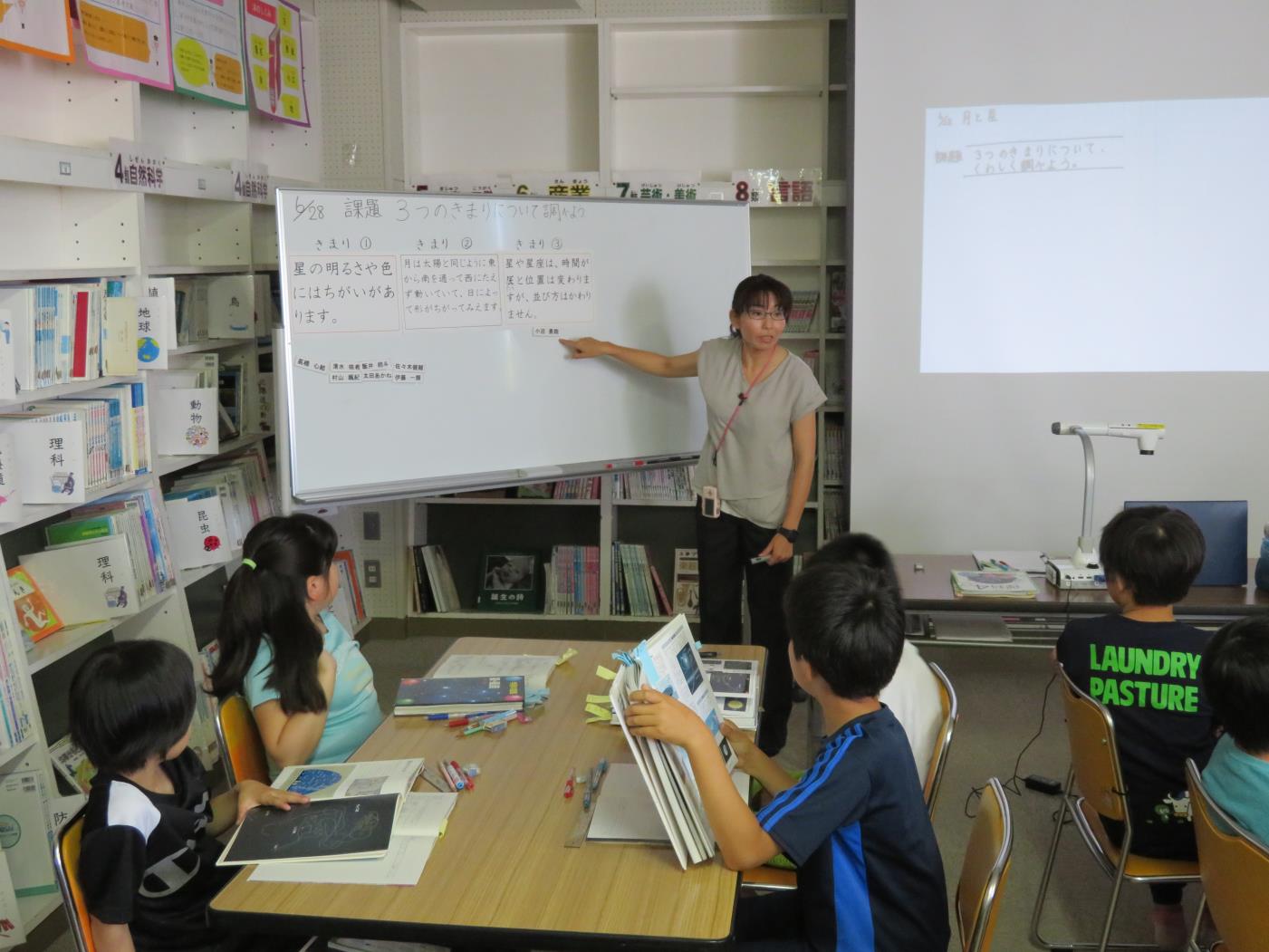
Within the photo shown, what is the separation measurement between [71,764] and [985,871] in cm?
217

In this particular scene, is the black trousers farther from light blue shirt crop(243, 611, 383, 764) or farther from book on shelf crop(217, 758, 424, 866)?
book on shelf crop(217, 758, 424, 866)

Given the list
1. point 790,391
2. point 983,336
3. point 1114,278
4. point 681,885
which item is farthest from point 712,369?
point 681,885

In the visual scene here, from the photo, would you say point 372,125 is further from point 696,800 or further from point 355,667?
point 696,800

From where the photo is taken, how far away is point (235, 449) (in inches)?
147

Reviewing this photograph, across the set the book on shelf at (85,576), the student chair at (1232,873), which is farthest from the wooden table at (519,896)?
the book on shelf at (85,576)

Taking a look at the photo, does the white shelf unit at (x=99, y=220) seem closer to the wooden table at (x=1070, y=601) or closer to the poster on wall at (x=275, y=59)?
the poster on wall at (x=275, y=59)

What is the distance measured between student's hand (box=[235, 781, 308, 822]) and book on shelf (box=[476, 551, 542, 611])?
2.94 m

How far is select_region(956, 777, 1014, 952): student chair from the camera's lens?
5.04ft

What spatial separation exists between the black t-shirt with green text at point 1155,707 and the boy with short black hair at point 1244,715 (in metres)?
0.37

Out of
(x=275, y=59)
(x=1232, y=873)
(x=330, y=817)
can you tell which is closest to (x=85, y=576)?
(x=330, y=817)

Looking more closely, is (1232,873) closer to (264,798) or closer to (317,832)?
(317,832)

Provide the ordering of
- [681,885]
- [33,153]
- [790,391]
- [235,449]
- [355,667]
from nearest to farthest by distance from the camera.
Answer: [681,885] < [355,667] < [33,153] < [790,391] < [235,449]

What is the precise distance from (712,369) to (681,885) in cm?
211

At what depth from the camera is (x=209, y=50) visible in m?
3.40
